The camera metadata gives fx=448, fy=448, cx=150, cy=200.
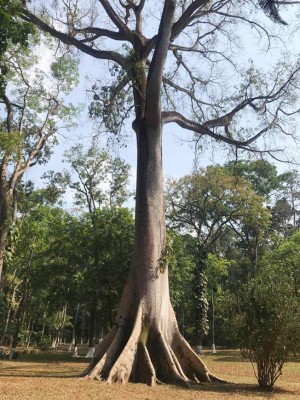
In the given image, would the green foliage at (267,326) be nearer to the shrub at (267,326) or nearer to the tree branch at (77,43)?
the shrub at (267,326)

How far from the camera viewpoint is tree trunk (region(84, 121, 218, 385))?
9.08m

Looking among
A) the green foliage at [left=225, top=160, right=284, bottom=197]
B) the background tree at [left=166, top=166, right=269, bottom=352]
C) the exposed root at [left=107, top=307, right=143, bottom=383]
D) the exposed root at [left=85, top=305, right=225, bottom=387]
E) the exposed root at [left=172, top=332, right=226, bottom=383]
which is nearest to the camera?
the exposed root at [left=107, top=307, right=143, bottom=383]

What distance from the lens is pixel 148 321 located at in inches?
384

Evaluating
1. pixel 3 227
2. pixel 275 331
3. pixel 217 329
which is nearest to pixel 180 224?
pixel 217 329

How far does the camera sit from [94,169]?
92.7 feet

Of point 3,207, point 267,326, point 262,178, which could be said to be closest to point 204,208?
point 262,178

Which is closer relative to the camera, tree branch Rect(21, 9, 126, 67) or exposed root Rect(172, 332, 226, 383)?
exposed root Rect(172, 332, 226, 383)

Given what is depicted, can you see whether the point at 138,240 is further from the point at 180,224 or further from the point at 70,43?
the point at 180,224

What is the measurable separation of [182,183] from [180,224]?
320 centimetres

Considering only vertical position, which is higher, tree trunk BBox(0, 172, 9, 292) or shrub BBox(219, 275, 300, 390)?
tree trunk BBox(0, 172, 9, 292)

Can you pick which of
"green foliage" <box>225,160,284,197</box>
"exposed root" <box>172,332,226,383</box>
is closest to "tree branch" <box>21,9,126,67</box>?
"exposed root" <box>172,332,226,383</box>

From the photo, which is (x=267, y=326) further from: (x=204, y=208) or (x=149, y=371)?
(x=204, y=208)

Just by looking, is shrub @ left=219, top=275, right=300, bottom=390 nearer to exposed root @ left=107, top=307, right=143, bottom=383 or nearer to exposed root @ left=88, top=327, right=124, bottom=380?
exposed root @ left=107, top=307, right=143, bottom=383

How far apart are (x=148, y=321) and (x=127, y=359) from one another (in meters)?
1.05
